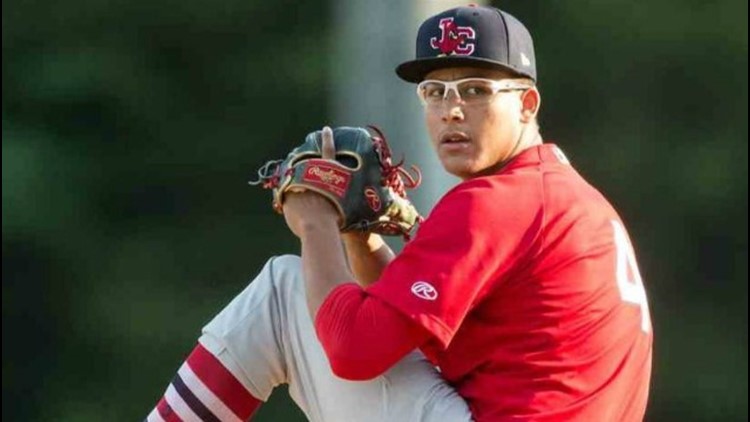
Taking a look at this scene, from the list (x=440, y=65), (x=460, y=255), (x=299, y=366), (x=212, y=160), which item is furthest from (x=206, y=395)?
(x=212, y=160)

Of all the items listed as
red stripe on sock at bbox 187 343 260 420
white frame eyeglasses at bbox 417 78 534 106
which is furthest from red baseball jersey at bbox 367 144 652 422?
red stripe on sock at bbox 187 343 260 420

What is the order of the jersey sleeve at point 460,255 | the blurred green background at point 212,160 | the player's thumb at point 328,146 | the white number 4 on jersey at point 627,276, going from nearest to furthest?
1. the jersey sleeve at point 460,255
2. the white number 4 on jersey at point 627,276
3. the player's thumb at point 328,146
4. the blurred green background at point 212,160

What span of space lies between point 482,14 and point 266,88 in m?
5.25

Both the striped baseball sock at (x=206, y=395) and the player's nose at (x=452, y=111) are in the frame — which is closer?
the player's nose at (x=452, y=111)

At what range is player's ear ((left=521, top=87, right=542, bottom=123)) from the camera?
4.44m

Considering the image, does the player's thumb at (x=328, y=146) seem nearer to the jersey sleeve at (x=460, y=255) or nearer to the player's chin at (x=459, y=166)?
the player's chin at (x=459, y=166)

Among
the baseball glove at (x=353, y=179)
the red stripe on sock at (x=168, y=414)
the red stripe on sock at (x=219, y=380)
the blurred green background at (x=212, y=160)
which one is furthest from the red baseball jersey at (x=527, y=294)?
the blurred green background at (x=212, y=160)

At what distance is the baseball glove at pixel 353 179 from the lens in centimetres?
442

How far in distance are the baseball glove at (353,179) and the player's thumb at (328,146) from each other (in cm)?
1

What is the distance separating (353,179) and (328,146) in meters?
0.09

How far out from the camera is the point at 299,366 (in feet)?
14.7

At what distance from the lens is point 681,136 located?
956 centimetres

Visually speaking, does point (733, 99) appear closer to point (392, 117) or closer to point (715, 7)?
point (715, 7)

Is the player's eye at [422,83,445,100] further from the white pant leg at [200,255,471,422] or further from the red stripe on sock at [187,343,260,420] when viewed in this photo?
the red stripe on sock at [187,343,260,420]
